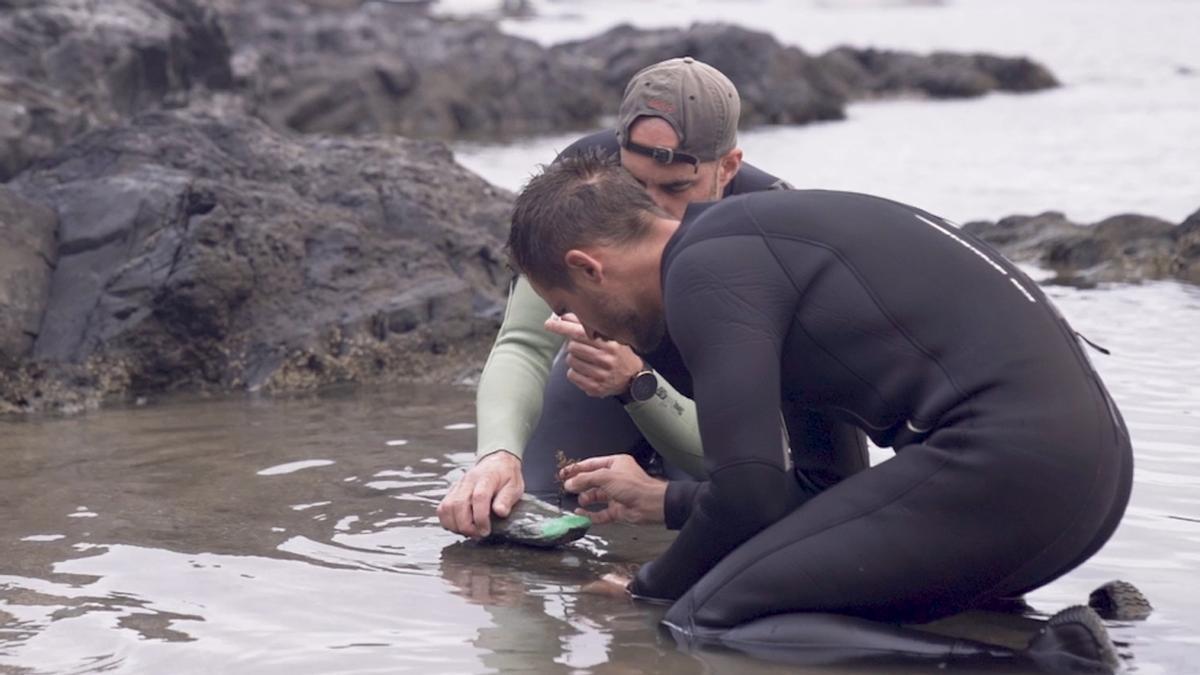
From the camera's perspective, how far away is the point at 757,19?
54.4 metres

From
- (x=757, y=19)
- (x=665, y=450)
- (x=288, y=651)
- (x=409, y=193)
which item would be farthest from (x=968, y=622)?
(x=757, y=19)

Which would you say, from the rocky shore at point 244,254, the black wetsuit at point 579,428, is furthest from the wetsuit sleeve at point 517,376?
the rocky shore at point 244,254

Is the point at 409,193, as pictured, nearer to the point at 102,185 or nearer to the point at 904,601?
the point at 102,185

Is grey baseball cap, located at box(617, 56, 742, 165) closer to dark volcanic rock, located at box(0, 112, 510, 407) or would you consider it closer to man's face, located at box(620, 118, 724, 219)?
man's face, located at box(620, 118, 724, 219)

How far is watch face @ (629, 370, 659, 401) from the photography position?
4.72 meters

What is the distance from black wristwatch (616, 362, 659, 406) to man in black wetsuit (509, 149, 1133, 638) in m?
0.83

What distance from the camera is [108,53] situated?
570 inches

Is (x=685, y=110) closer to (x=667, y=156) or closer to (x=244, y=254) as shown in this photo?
(x=667, y=156)

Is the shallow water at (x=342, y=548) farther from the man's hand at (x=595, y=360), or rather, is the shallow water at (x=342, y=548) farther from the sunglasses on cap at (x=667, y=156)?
the sunglasses on cap at (x=667, y=156)

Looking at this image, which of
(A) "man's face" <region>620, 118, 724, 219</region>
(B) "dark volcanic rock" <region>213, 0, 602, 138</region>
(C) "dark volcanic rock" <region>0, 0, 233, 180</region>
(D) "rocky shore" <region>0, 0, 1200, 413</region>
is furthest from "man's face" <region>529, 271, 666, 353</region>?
(B) "dark volcanic rock" <region>213, 0, 602, 138</region>

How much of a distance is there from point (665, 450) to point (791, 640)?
1.34 m

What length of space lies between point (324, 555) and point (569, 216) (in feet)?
5.07

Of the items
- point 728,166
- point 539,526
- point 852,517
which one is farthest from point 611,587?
point 728,166

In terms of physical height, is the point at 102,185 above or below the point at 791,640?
above
